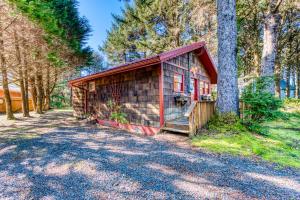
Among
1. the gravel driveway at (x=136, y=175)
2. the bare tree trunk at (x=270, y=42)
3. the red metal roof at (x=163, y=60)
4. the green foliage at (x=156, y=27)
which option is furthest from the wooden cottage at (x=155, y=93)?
the green foliage at (x=156, y=27)

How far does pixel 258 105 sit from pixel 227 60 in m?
1.79

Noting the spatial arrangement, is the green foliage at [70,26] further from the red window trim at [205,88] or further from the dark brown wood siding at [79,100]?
the red window trim at [205,88]

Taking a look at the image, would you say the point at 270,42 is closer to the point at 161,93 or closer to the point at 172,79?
the point at 172,79

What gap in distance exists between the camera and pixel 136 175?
3086 mm

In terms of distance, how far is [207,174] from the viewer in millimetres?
3072

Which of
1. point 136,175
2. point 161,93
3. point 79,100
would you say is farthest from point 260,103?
point 79,100

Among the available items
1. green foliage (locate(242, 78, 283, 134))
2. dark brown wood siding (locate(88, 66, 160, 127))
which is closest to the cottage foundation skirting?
dark brown wood siding (locate(88, 66, 160, 127))

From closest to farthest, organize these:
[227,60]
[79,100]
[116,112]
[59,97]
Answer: [227,60], [116,112], [79,100], [59,97]

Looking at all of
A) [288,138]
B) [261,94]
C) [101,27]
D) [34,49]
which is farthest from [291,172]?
[101,27]

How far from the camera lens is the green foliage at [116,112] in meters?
7.61

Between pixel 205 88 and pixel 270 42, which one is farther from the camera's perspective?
pixel 205 88

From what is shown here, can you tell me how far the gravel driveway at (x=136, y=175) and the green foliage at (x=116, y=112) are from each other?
112 inches

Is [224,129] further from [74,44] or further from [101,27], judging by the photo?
[101,27]

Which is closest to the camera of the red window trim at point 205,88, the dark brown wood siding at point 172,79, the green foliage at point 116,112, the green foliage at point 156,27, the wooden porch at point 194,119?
the wooden porch at point 194,119
